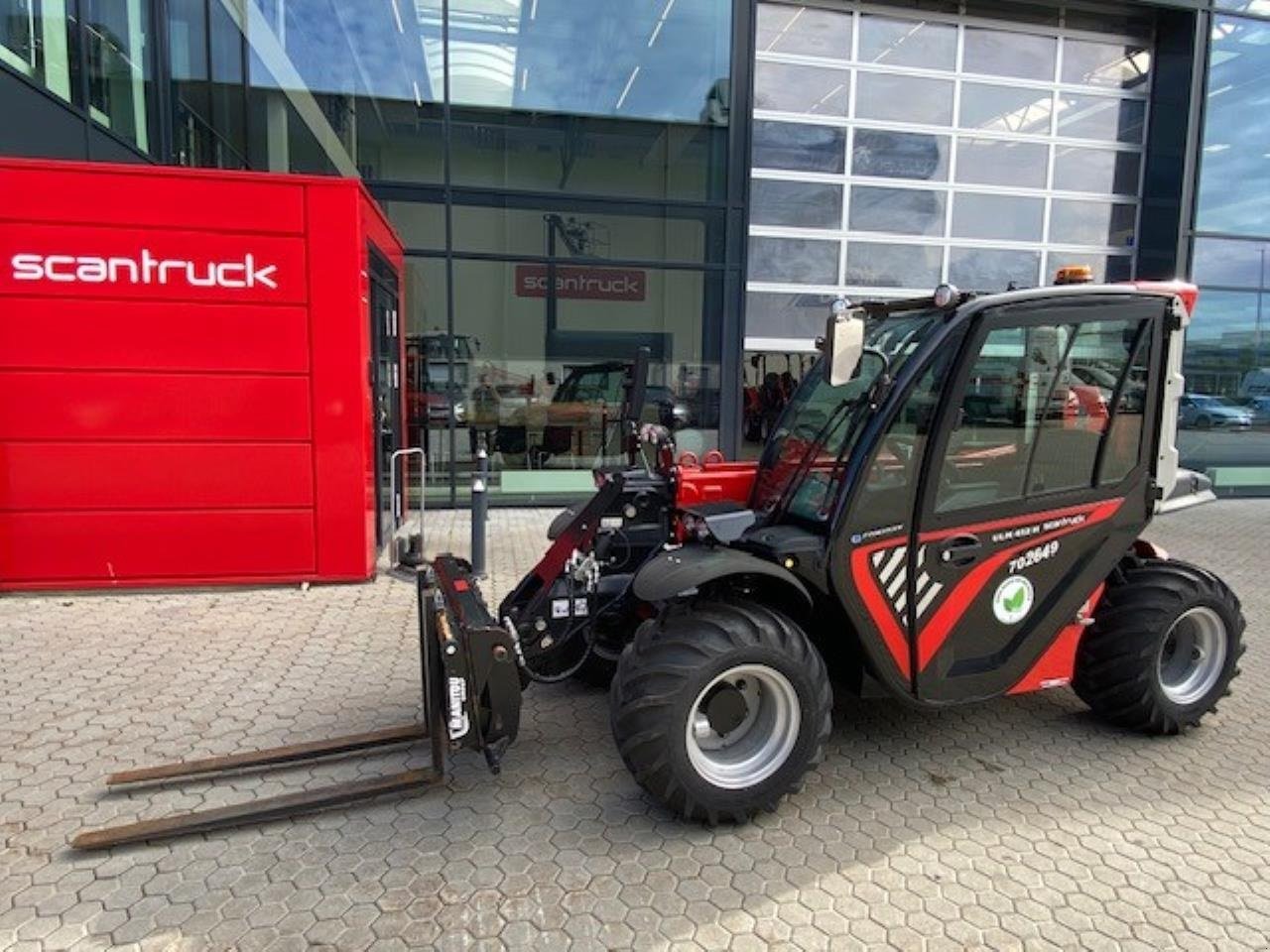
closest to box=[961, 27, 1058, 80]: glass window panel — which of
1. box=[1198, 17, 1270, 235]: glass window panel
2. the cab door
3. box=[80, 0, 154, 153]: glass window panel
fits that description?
box=[1198, 17, 1270, 235]: glass window panel

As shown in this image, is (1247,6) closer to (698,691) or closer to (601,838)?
(698,691)

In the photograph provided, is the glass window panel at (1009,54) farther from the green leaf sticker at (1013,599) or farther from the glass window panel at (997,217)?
the green leaf sticker at (1013,599)

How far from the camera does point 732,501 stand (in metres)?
3.97

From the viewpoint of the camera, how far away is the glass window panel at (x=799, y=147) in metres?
10.5

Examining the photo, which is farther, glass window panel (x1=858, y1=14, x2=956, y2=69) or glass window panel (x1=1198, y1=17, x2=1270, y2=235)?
glass window panel (x1=1198, y1=17, x2=1270, y2=235)

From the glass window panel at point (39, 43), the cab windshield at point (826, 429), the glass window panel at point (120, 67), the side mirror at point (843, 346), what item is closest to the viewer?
the side mirror at point (843, 346)

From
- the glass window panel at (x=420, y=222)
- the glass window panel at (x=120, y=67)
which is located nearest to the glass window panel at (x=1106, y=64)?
the glass window panel at (x=420, y=222)

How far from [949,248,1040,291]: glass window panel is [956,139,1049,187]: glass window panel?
3.00 ft

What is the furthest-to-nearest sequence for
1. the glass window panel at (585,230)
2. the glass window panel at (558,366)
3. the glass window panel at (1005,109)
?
the glass window panel at (1005,109) → the glass window panel at (558,366) → the glass window panel at (585,230)

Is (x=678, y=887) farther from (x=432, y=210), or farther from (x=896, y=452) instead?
(x=432, y=210)

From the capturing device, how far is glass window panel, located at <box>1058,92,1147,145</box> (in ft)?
37.5

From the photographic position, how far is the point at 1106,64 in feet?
37.6

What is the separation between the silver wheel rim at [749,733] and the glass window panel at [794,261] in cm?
823

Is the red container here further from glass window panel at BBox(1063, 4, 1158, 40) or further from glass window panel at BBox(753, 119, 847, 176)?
glass window panel at BBox(1063, 4, 1158, 40)
